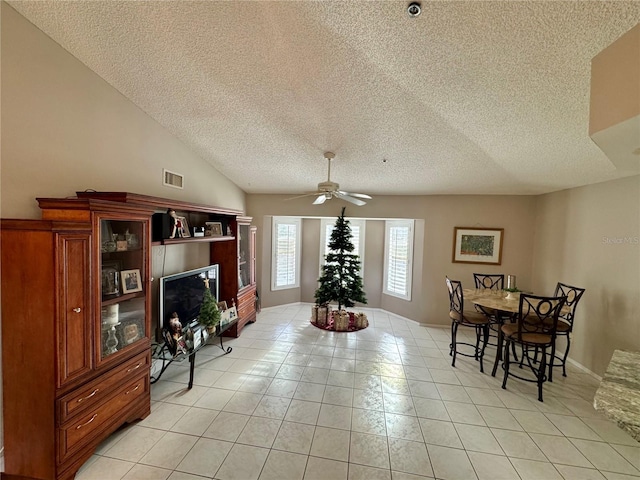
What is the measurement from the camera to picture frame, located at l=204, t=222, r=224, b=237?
365cm

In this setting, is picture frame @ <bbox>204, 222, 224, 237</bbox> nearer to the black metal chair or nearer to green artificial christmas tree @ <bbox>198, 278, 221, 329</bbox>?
green artificial christmas tree @ <bbox>198, 278, 221, 329</bbox>

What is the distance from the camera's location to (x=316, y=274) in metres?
6.18

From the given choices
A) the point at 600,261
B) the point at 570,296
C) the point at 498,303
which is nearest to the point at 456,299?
the point at 498,303

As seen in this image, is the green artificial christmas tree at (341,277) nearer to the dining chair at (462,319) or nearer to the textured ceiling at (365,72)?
the dining chair at (462,319)

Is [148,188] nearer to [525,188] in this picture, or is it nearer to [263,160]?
[263,160]

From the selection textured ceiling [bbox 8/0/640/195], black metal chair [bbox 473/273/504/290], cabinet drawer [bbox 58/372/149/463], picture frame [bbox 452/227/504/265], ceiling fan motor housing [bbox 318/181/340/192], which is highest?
textured ceiling [bbox 8/0/640/195]

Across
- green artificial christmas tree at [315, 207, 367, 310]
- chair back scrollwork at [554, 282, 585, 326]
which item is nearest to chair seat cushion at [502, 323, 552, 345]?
chair back scrollwork at [554, 282, 585, 326]

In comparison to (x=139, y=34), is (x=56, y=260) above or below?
below

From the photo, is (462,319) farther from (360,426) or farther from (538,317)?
(360,426)

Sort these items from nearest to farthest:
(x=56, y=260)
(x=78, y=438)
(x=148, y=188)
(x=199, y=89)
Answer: (x=56, y=260)
(x=78, y=438)
(x=199, y=89)
(x=148, y=188)

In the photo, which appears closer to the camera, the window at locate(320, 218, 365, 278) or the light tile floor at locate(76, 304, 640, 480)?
the light tile floor at locate(76, 304, 640, 480)

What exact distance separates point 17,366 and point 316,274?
4861mm

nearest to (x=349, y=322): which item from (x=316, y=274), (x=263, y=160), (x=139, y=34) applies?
(x=316, y=274)

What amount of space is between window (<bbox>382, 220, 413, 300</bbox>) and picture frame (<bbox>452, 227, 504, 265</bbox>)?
827mm
